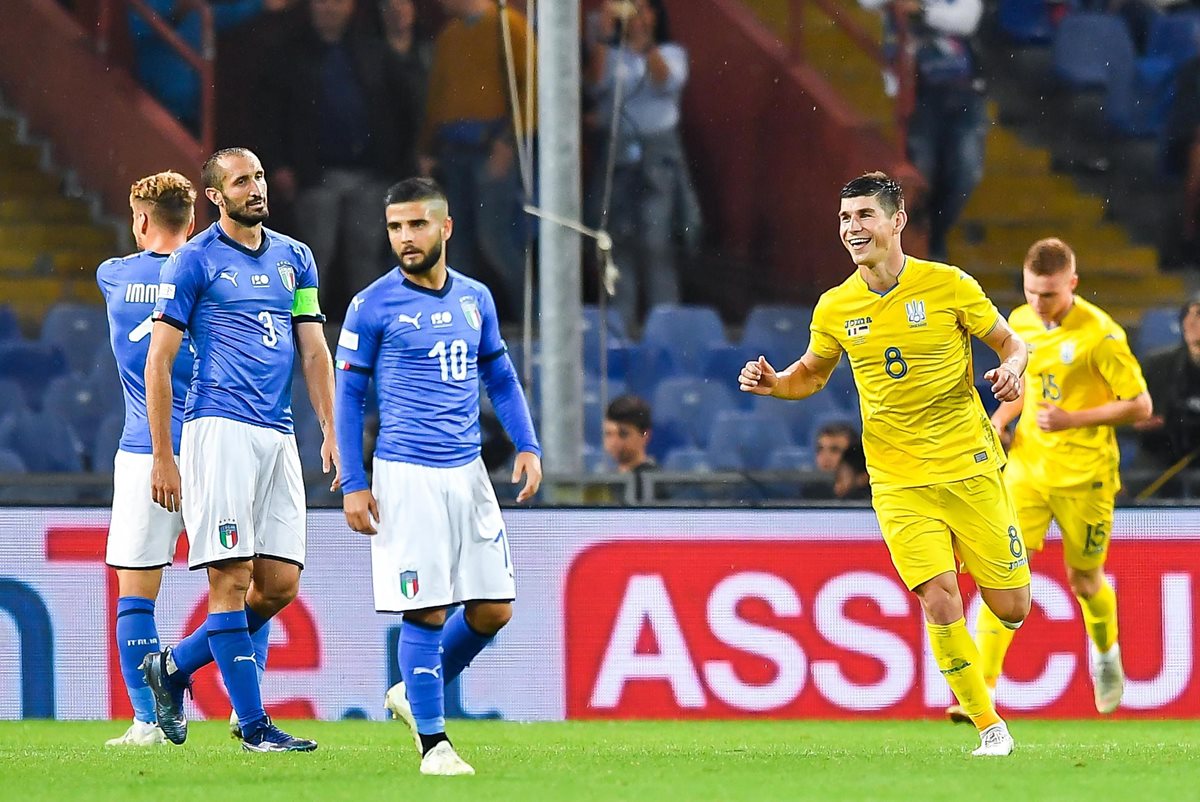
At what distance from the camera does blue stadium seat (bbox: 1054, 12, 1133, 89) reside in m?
13.3

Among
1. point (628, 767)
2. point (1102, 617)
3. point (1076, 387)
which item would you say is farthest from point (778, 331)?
point (628, 767)

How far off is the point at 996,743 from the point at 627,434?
3.77 m

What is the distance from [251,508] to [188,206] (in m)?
1.32

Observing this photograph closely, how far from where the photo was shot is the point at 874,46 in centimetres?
1247

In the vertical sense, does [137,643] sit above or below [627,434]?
below

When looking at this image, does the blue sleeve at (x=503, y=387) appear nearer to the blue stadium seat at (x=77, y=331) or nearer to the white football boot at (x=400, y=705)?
the white football boot at (x=400, y=705)

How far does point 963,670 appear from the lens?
21.1 feet

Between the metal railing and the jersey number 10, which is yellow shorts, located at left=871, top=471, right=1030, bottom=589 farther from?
the metal railing

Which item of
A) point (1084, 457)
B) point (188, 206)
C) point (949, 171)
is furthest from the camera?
point (949, 171)

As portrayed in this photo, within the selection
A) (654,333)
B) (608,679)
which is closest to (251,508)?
(608,679)

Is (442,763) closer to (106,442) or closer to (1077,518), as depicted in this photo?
(1077,518)

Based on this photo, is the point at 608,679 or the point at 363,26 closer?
the point at 608,679

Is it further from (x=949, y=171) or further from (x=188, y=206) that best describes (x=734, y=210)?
(x=188, y=206)

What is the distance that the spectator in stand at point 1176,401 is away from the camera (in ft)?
34.4
